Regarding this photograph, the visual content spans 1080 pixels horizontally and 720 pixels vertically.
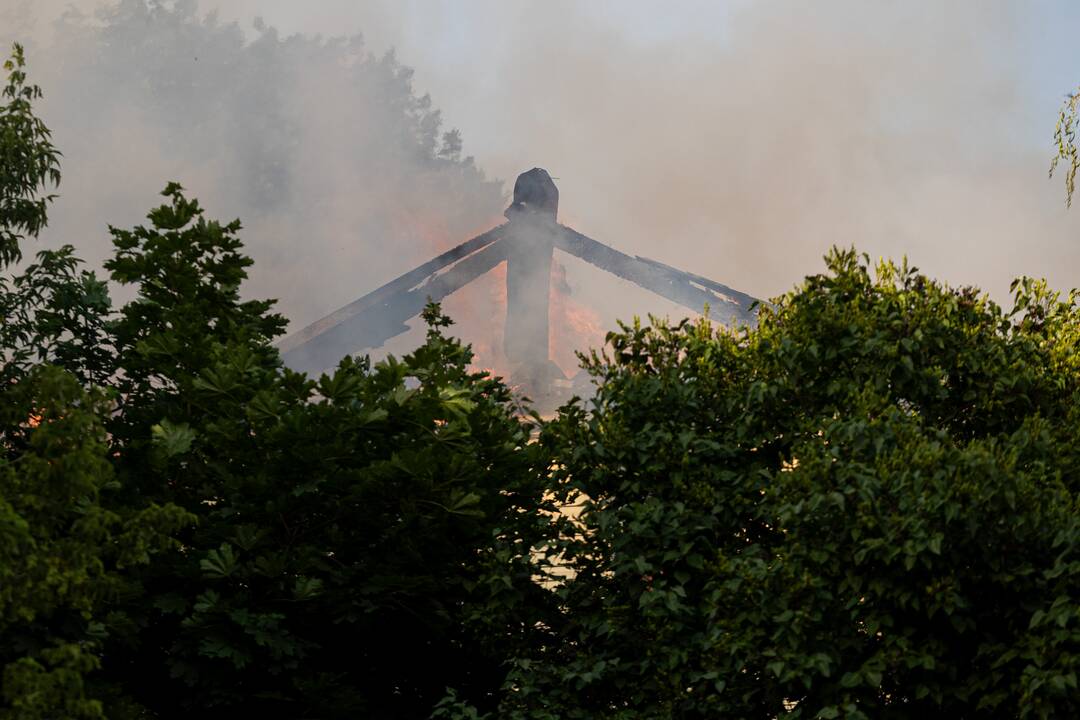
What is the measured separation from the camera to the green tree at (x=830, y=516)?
28.1 ft

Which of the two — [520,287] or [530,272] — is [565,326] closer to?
[520,287]

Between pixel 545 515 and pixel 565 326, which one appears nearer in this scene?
pixel 545 515

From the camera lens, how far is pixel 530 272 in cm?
3338

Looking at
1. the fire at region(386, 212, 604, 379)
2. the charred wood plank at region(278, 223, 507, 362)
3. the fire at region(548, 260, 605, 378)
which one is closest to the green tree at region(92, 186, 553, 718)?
the charred wood plank at region(278, 223, 507, 362)

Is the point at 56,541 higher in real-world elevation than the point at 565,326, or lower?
lower

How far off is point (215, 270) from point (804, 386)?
264 inches

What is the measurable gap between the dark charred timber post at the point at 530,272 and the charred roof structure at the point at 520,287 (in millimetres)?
25

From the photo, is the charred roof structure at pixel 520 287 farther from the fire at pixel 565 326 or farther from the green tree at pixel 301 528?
the fire at pixel 565 326

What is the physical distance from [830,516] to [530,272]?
24.8 meters

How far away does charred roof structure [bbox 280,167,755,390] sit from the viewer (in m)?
33.1

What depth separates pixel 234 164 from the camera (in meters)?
53.8

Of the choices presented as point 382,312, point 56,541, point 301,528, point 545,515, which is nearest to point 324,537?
point 301,528

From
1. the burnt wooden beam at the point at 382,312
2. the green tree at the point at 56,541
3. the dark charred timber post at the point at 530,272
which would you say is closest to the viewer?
the green tree at the point at 56,541

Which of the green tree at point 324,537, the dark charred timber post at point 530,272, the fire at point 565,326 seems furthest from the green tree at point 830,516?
the fire at point 565,326
